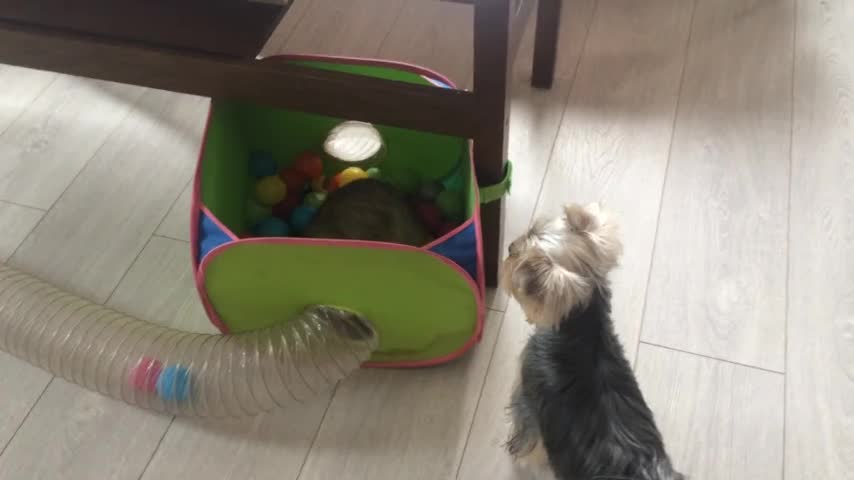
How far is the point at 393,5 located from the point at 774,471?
4.22 ft

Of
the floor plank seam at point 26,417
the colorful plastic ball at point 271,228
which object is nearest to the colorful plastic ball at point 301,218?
the colorful plastic ball at point 271,228

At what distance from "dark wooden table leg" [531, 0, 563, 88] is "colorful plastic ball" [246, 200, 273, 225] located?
64cm

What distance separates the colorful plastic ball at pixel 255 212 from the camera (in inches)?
54.4

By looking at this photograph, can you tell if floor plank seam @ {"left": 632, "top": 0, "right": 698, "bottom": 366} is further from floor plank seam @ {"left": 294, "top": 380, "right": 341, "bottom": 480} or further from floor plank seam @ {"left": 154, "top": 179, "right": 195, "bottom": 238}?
floor plank seam @ {"left": 154, "top": 179, "right": 195, "bottom": 238}

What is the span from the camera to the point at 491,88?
0.93m

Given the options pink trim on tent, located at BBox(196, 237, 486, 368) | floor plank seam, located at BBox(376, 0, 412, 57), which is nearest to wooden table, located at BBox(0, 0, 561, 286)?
pink trim on tent, located at BBox(196, 237, 486, 368)

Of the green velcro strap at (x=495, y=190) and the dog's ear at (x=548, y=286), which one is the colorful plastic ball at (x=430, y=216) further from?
the dog's ear at (x=548, y=286)

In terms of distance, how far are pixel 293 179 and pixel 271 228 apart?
0.12m

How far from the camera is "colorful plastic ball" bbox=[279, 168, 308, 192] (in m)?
1.41

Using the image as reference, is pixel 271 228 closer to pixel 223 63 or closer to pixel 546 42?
pixel 223 63

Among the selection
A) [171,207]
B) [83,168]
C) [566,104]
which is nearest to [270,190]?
[171,207]

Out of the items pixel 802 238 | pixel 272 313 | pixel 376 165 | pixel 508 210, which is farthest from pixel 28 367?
pixel 802 238

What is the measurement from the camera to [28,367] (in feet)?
4.11

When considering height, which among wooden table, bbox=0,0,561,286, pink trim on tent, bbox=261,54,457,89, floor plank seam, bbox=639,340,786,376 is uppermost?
wooden table, bbox=0,0,561,286
